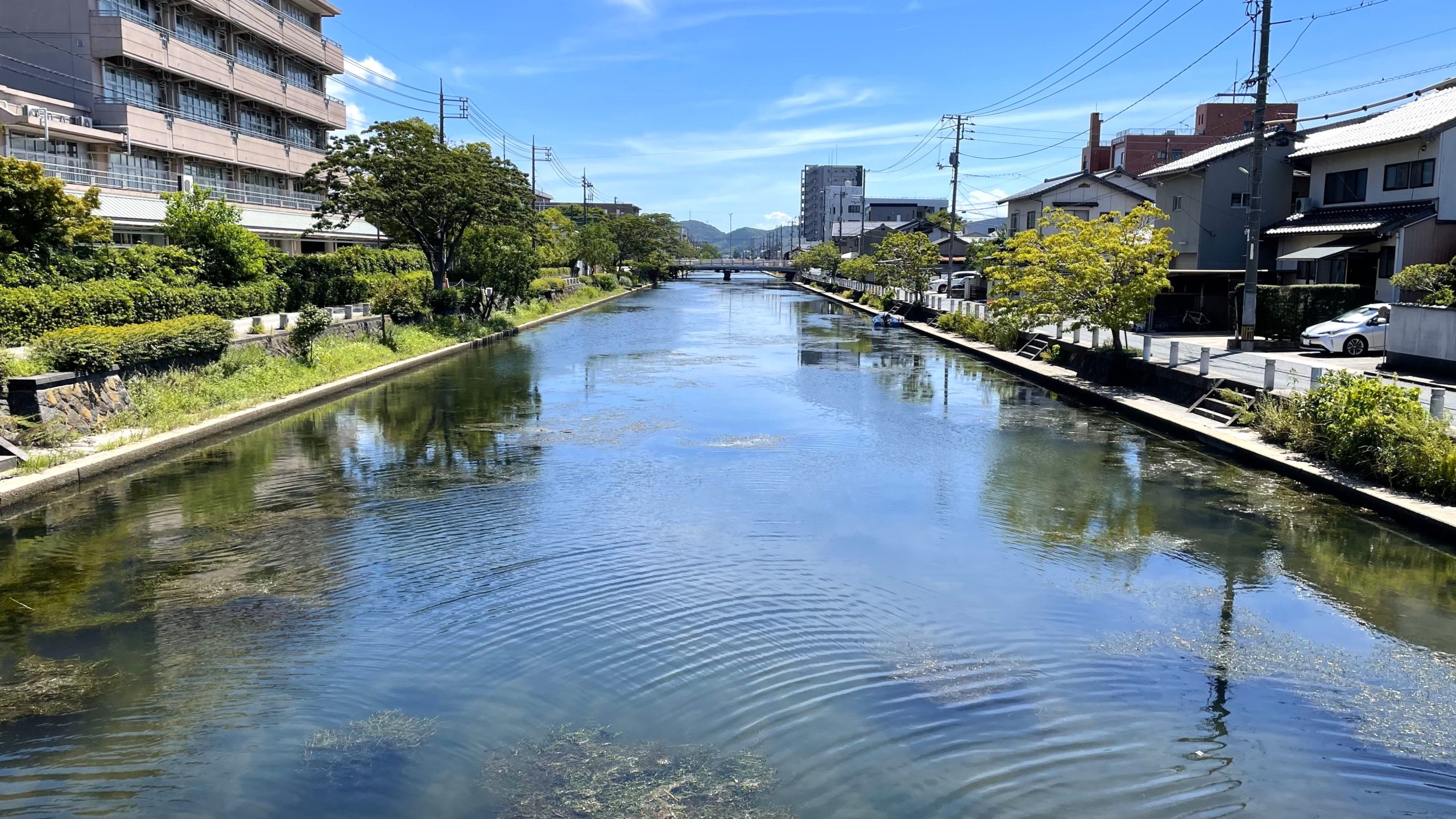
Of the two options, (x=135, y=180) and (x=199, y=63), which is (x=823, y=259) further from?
(x=135, y=180)

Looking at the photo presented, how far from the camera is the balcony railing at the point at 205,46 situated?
37.3 m

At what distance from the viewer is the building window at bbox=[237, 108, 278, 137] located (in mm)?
47625

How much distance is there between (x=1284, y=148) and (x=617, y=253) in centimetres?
6705

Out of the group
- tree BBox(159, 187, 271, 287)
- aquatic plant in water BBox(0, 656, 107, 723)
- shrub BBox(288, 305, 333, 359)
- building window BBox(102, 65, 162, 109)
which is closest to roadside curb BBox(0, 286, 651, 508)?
shrub BBox(288, 305, 333, 359)

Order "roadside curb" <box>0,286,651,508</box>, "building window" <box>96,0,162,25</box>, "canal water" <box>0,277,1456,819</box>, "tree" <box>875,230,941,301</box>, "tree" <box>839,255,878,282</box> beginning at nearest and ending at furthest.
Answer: "canal water" <box>0,277,1456,819</box>
"roadside curb" <box>0,286,651,508</box>
"building window" <box>96,0,162,25</box>
"tree" <box>875,230,941,301</box>
"tree" <box>839,255,878,282</box>

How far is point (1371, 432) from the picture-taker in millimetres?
14164

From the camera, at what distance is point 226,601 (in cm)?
952

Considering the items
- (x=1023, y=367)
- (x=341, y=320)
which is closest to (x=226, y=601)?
(x=341, y=320)

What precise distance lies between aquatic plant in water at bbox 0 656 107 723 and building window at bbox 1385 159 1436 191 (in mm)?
37108

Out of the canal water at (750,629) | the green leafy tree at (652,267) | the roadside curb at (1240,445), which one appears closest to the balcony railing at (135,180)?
the canal water at (750,629)

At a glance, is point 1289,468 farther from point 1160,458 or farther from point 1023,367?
point 1023,367

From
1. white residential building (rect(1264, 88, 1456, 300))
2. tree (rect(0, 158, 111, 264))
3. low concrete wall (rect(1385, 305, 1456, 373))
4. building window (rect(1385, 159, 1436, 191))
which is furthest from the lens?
building window (rect(1385, 159, 1436, 191))

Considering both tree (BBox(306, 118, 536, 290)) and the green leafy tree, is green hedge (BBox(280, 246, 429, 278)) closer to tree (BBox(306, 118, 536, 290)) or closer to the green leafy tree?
tree (BBox(306, 118, 536, 290))

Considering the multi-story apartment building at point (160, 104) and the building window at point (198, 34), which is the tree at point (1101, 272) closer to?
the multi-story apartment building at point (160, 104)
